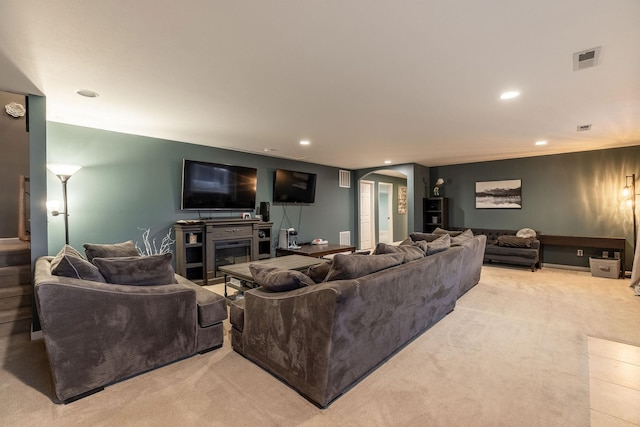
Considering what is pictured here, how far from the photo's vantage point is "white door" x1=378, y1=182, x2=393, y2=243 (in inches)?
382

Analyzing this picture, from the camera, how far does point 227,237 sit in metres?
4.95

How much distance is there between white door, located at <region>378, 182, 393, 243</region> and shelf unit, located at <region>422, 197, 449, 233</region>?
215cm

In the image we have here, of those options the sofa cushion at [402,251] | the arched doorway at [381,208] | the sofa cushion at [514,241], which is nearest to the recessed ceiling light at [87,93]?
the sofa cushion at [402,251]

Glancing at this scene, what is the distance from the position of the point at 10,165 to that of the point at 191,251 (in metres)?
2.81

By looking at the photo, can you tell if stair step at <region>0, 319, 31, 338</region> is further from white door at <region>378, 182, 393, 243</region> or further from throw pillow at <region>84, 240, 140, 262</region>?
white door at <region>378, 182, 393, 243</region>

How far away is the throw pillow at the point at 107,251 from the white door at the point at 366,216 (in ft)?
20.7

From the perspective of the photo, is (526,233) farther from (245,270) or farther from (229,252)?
(229,252)

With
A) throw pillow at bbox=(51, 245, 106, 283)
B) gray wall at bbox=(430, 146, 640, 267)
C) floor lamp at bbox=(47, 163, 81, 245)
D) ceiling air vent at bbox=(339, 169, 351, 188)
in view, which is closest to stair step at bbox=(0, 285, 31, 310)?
floor lamp at bbox=(47, 163, 81, 245)

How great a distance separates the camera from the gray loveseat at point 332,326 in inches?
69.6

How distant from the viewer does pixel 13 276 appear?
10.6 feet

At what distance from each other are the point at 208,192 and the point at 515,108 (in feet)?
14.9

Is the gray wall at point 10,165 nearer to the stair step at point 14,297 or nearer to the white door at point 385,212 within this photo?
the stair step at point 14,297

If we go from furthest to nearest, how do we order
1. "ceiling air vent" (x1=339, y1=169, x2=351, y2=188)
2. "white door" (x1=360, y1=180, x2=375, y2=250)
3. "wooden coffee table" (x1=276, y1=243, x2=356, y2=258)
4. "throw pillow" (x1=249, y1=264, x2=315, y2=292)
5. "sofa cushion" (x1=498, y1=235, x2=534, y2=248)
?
"white door" (x1=360, y1=180, x2=375, y2=250), "ceiling air vent" (x1=339, y1=169, x2=351, y2=188), "sofa cushion" (x1=498, y1=235, x2=534, y2=248), "wooden coffee table" (x1=276, y1=243, x2=356, y2=258), "throw pillow" (x1=249, y1=264, x2=315, y2=292)

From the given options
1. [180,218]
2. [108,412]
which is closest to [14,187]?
[180,218]
